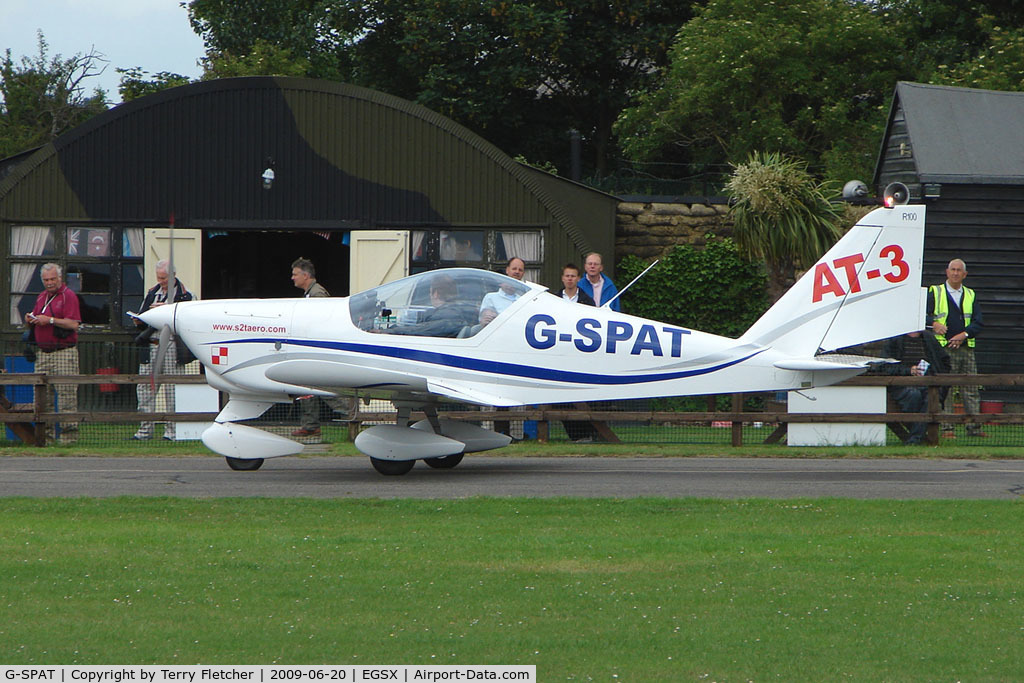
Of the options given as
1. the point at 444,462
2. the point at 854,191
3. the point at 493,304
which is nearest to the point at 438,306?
the point at 493,304

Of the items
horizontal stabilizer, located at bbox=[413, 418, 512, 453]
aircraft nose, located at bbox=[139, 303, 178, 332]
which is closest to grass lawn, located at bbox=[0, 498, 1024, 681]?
aircraft nose, located at bbox=[139, 303, 178, 332]

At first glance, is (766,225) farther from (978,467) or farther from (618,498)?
(618,498)

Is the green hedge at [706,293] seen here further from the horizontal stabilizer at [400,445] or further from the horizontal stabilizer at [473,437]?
the horizontal stabilizer at [400,445]

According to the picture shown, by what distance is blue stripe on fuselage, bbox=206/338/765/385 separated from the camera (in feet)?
41.0

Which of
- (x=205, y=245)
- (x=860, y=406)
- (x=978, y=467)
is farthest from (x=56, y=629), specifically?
(x=205, y=245)

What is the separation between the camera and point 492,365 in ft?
41.2

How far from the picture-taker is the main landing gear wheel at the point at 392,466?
1277cm

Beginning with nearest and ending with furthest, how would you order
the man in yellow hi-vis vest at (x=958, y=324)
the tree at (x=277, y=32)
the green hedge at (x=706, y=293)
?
the man in yellow hi-vis vest at (x=958, y=324) → the green hedge at (x=706, y=293) → the tree at (x=277, y=32)

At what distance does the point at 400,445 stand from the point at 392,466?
326 millimetres

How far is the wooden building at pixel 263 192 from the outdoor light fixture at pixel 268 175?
0.04 m

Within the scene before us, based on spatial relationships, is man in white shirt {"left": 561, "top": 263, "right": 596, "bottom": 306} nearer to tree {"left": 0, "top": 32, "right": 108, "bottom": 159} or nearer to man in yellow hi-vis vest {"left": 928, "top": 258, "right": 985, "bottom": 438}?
man in yellow hi-vis vest {"left": 928, "top": 258, "right": 985, "bottom": 438}

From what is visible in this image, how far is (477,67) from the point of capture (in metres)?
36.5

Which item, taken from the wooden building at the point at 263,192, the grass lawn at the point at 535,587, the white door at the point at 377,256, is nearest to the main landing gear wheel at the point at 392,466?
the grass lawn at the point at 535,587

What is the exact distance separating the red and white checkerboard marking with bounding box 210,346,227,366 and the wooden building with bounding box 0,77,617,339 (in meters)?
9.00
